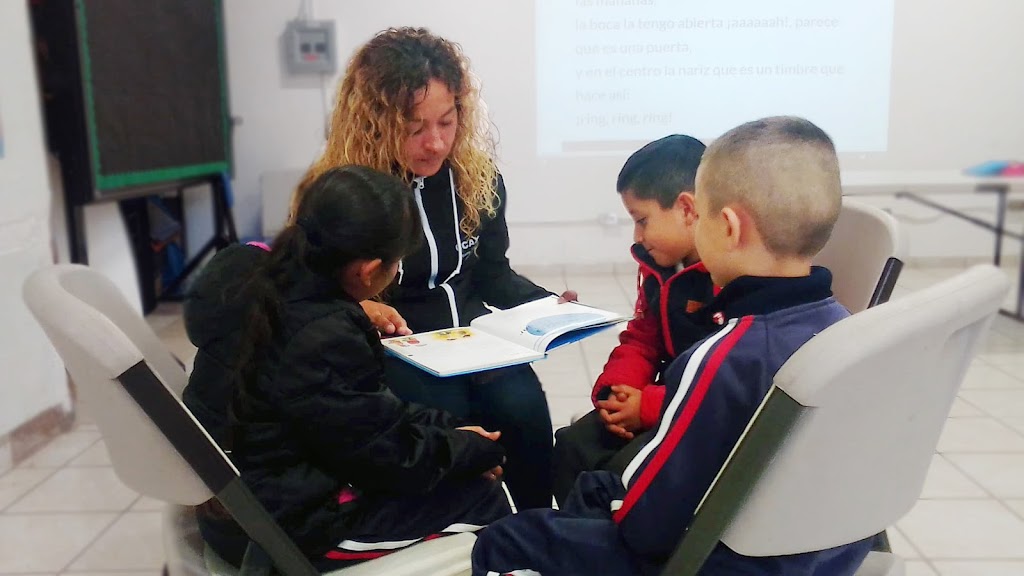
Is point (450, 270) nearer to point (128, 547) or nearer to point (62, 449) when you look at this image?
point (128, 547)

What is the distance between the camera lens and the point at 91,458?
7.37 ft

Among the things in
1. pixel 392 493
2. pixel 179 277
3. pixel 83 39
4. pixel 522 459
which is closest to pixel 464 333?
pixel 522 459

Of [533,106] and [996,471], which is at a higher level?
[533,106]

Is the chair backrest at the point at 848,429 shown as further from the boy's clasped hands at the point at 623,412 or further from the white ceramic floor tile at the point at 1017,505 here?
the white ceramic floor tile at the point at 1017,505

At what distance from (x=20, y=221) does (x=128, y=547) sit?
0.99m

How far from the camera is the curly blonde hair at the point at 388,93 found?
4.84ft

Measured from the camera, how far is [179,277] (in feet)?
13.3

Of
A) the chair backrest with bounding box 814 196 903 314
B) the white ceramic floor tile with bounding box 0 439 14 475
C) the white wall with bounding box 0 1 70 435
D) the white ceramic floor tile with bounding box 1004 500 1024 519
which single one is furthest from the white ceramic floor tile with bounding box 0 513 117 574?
the white ceramic floor tile with bounding box 1004 500 1024 519

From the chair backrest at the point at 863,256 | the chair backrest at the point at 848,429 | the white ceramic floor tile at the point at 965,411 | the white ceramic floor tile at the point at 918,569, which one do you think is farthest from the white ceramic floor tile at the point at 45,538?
the white ceramic floor tile at the point at 965,411

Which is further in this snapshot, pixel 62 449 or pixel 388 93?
pixel 62 449

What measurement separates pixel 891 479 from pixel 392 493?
58 centimetres

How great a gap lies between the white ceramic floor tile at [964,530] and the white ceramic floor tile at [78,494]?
185 centimetres

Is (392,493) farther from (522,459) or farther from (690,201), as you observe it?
(690,201)

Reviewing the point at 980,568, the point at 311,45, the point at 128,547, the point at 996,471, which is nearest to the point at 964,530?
the point at 980,568
